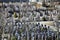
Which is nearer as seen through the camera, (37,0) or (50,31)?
(50,31)

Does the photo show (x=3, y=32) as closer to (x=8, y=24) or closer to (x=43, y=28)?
(x=8, y=24)

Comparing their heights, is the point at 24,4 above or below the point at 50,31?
above

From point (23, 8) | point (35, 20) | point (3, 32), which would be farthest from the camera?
point (23, 8)

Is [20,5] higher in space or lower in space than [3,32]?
higher

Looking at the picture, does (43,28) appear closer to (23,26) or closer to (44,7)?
(23,26)

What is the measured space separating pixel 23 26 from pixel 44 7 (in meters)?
0.62

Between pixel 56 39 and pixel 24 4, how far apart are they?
2.51 feet

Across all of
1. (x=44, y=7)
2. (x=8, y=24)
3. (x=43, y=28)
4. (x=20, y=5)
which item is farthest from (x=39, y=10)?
(x=8, y=24)

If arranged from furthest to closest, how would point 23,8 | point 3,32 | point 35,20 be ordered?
point 23,8 < point 35,20 < point 3,32

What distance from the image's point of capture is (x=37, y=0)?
2285 millimetres

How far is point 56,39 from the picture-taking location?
68.6 inches

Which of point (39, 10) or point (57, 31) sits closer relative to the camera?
point (57, 31)

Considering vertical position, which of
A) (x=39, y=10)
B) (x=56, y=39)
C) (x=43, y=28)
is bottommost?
(x=56, y=39)

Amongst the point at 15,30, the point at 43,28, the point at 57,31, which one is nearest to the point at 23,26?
the point at 15,30
